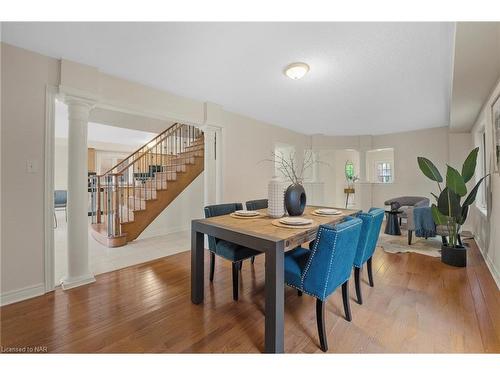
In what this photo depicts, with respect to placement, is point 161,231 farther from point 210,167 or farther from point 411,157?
point 411,157

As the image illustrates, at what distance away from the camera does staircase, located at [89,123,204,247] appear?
389 cm

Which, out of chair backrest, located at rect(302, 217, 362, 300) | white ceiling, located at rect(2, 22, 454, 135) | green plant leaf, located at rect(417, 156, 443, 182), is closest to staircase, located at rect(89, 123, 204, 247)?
white ceiling, located at rect(2, 22, 454, 135)

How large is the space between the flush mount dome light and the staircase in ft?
9.10

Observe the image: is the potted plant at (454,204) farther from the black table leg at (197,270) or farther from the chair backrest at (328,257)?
the black table leg at (197,270)

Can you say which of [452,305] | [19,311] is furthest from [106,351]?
[452,305]

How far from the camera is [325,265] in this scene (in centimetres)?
141

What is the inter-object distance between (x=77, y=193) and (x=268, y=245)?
221 centimetres

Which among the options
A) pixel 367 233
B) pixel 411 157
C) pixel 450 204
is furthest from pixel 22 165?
pixel 411 157

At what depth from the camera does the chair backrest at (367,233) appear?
1.82 meters

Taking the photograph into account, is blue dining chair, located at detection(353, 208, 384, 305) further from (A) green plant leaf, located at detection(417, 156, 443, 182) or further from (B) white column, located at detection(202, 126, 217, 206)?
(B) white column, located at detection(202, 126, 217, 206)

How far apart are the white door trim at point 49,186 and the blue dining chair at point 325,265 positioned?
2.31m
